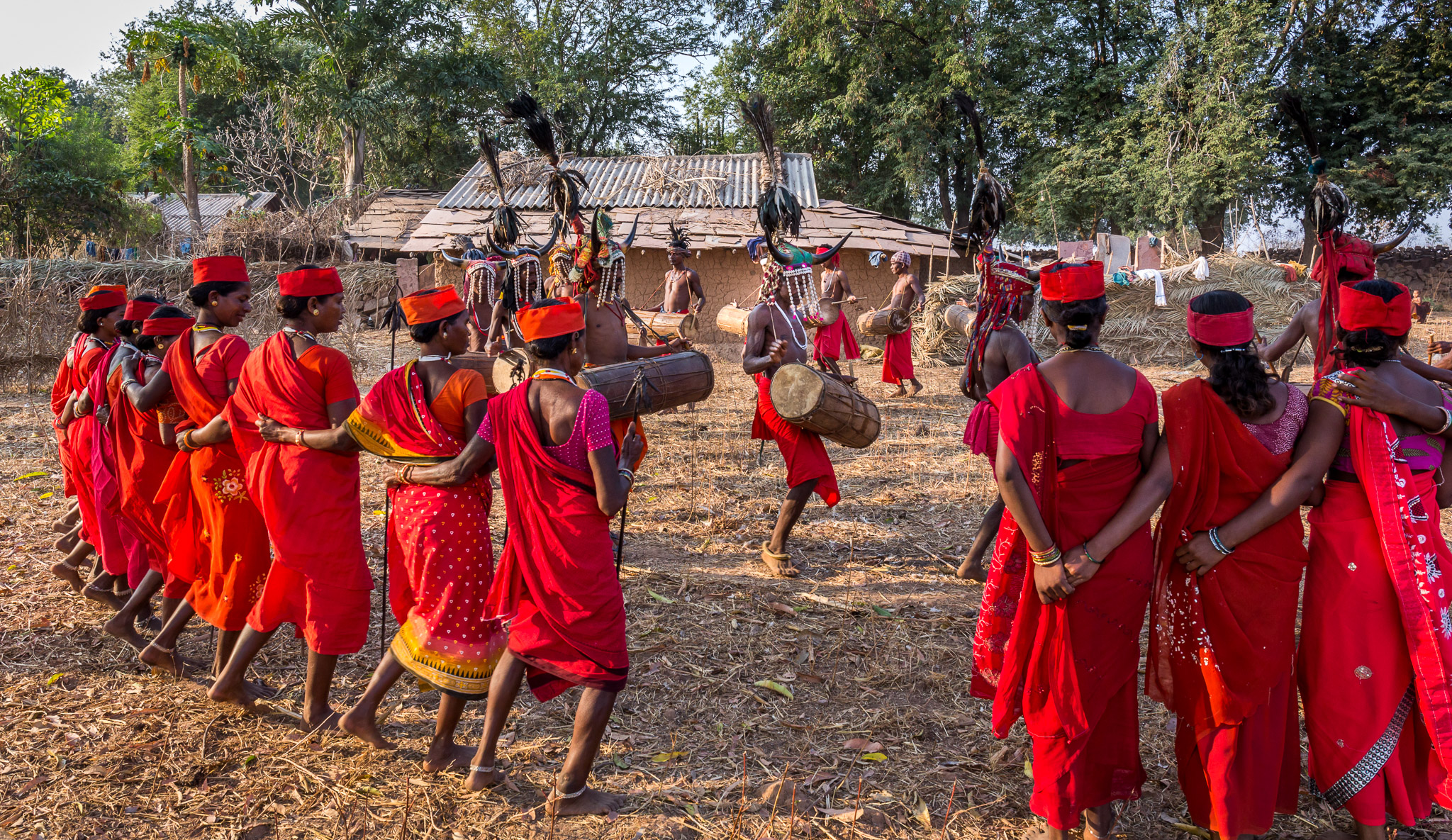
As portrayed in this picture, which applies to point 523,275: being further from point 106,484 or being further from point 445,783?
point 445,783

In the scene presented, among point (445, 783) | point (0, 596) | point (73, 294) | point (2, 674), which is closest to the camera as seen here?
point (445, 783)

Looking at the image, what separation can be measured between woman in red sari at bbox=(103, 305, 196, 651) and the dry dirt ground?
0.86 feet

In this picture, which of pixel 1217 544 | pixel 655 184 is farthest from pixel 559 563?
pixel 655 184

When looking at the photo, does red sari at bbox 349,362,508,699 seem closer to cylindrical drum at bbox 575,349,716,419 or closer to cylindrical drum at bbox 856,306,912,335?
cylindrical drum at bbox 575,349,716,419

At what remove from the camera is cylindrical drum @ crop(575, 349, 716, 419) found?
450 cm

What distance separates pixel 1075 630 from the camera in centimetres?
270

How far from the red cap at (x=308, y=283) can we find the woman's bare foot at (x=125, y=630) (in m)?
2.06

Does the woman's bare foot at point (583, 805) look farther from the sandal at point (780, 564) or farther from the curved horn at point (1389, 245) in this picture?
the curved horn at point (1389, 245)

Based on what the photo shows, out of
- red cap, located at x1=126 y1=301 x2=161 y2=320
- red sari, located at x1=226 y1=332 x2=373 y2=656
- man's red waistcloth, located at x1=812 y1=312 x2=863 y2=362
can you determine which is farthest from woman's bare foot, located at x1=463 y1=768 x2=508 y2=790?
man's red waistcloth, located at x1=812 y1=312 x2=863 y2=362

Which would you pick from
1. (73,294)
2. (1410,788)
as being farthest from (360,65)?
(1410,788)

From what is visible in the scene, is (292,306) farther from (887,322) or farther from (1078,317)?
(887,322)

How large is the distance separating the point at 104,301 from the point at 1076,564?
4.98m

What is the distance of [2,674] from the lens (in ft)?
13.3

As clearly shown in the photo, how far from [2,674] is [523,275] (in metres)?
4.20
